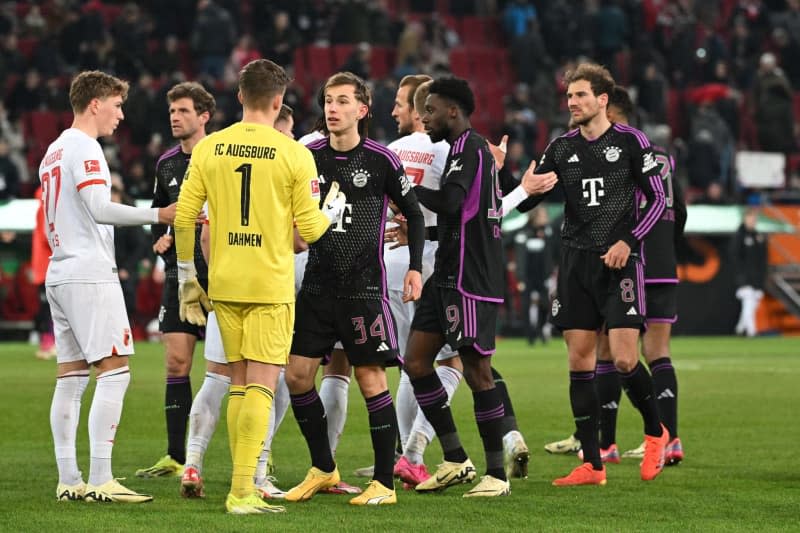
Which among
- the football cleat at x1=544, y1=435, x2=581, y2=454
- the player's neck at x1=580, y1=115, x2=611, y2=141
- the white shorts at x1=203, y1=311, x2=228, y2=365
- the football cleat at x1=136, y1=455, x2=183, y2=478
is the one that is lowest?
the football cleat at x1=544, y1=435, x2=581, y2=454

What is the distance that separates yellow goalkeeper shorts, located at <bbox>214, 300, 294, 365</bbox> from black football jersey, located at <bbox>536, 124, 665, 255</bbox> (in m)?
2.39

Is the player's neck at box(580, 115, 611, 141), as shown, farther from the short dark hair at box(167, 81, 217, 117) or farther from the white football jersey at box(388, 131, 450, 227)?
the short dark hair at box(167, 81, 217, 117)

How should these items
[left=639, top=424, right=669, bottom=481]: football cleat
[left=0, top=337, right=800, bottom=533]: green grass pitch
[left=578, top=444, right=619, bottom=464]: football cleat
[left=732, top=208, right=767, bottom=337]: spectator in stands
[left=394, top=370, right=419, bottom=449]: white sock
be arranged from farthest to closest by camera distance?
[left=732, top=208, right=767, bottom=337]: spectator in stands → [left=578, top=444, right=619, bottom=464]: football cleat → [left=394, top=370, right=419, bottom=449]: white sock → [left=639, top=424, right=669, bottom=481]: football cleat → [left=0, top=337, right=800, bottom=533]: green grass pitch

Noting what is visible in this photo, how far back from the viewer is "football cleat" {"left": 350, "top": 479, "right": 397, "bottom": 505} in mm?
7363

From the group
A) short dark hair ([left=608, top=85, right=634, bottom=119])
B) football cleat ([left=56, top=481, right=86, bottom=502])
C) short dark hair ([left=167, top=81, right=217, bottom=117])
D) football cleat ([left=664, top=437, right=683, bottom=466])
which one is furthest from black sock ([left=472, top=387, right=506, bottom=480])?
short dark hair ([left=608, top=85, right=634, bottom=119])

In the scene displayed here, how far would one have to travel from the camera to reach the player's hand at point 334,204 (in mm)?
7248

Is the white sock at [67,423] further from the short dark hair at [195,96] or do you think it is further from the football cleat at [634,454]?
the football cleat at [634,454]

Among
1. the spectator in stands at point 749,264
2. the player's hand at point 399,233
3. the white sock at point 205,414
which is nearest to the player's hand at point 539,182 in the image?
the player's hand at point 399,233

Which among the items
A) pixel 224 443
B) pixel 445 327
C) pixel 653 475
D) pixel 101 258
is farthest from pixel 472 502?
pixel 224 443

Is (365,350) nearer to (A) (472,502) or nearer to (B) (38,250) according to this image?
(A) (472,502)

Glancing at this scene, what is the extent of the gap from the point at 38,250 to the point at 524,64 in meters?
14.5

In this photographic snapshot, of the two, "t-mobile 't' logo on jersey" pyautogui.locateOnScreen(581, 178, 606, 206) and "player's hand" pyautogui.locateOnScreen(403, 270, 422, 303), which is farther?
"t-mobile 't' logo on jersey" pyautogui.locateOnScreen(581, 178, 606, 206)

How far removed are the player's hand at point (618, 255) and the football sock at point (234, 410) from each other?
2.56 m

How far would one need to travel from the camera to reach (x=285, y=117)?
8742 mm
